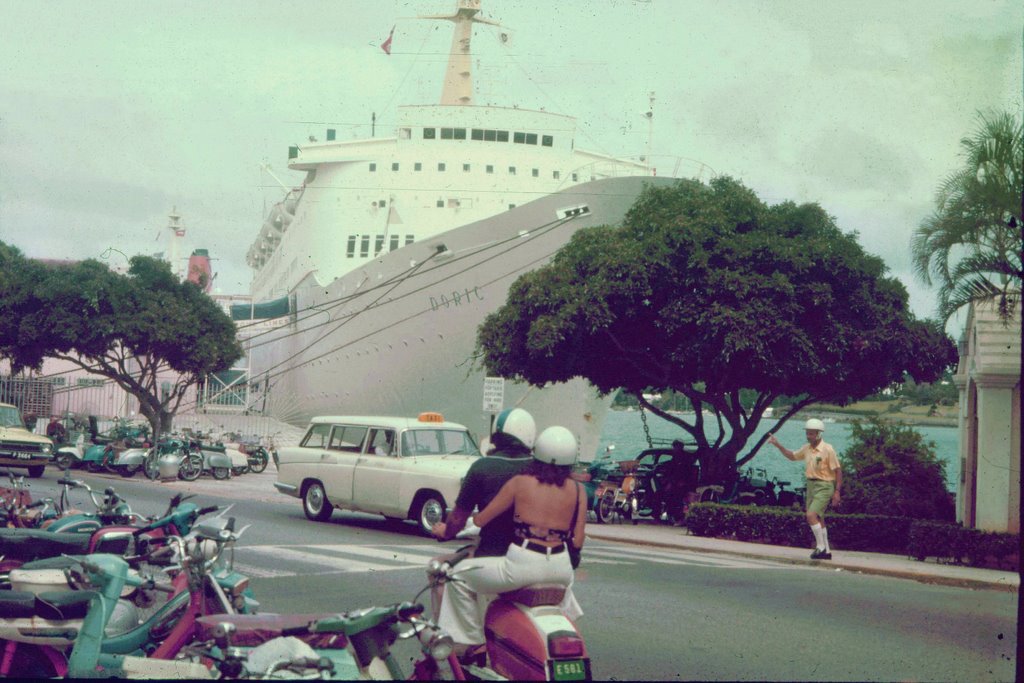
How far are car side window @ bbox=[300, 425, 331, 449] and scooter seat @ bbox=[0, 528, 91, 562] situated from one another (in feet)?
29.3

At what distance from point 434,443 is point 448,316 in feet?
46.5

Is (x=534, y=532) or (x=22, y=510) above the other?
→ (x=534, y=532)

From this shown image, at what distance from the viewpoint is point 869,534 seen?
14914 mm

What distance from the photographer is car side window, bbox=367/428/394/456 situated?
14.9 metres

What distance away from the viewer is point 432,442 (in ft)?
48.8

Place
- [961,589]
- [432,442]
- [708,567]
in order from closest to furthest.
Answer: [961,589] < [708,567] < [432,442]

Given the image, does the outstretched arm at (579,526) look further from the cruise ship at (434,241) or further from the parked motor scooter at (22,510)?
the cruise ship at (434,241)

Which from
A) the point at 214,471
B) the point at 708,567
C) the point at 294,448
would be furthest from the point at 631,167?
the point at 708,567

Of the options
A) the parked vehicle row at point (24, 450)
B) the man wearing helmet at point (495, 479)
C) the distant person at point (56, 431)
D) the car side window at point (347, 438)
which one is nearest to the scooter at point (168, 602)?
the man wearing helmet at point (495, 479)

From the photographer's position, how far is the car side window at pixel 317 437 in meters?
16.1

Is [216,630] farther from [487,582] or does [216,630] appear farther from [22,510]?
[22,510]

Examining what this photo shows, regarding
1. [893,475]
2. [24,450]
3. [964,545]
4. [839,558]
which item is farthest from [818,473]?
[24,450]

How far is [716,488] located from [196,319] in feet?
49.7

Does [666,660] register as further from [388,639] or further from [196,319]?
[196,319]
